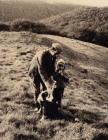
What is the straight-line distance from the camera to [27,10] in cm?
3750

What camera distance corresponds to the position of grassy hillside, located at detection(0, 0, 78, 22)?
3484 cm

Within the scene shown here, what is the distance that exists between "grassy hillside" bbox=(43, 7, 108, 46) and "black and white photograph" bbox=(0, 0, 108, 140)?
0.40m

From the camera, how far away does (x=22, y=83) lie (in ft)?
54.3

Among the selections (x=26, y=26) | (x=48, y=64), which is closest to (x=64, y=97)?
(x=48, y=64)

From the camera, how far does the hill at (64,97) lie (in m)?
12.5

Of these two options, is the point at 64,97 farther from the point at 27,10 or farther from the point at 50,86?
the point at 27,10

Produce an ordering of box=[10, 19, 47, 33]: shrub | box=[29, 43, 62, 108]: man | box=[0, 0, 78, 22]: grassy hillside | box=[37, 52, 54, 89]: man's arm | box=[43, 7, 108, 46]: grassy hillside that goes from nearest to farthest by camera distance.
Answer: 1. box=[29, 43, 62, 108]: man
2. box=[37, 52, 54, 89]: man's arm
3. box=[10, 19, 47, 33]: shrub
4. box=[43, 7, 108, 46]: grassy hillside
5. box=[0, 0, 78, 22]: grassy hillside

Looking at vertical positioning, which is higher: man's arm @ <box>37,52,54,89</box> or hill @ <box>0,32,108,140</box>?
man's arm @ <box>37,52,54,89</box>

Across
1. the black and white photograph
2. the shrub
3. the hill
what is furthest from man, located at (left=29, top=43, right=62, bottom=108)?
the shrub

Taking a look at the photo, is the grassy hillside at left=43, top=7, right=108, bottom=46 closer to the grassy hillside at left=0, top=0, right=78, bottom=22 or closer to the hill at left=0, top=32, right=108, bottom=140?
the grassy hillside at left=0, top=0, right=78, bottom=22

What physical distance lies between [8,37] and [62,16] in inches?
→ 430

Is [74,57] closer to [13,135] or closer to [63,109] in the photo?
[63,109]

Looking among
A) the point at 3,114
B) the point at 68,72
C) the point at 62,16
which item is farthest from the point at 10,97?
the point at 62,16

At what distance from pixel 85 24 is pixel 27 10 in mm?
7280
